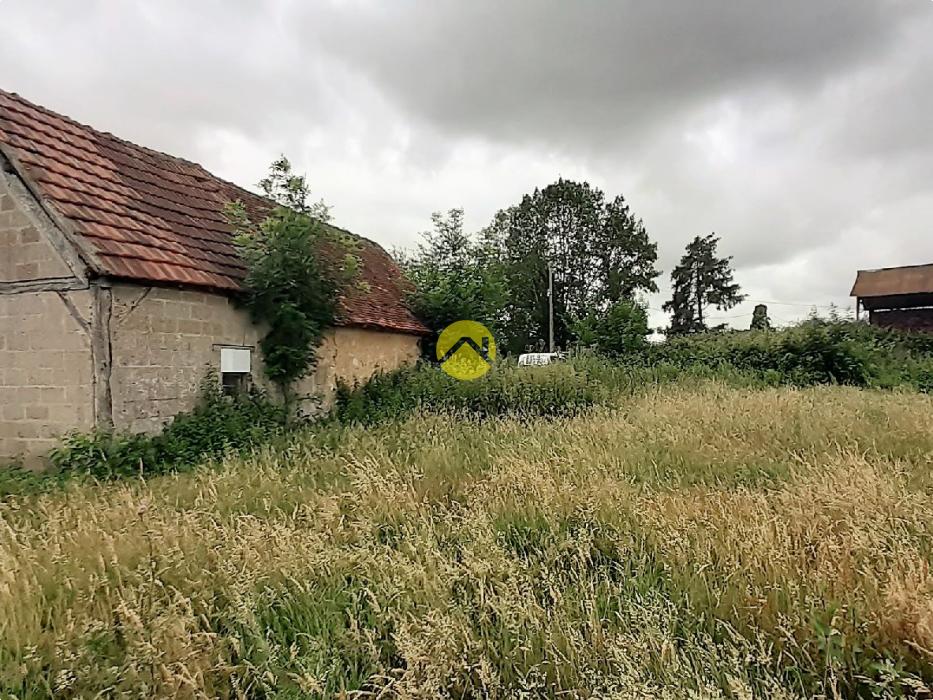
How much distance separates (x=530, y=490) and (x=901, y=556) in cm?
260

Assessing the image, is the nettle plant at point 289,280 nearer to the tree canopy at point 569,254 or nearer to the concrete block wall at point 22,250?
the concrete block wall at point 22,250

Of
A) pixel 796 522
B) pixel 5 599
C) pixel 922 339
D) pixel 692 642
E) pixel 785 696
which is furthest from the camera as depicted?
pixel 922 339

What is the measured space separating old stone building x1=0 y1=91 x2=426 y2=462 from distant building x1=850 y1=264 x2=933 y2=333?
29497 mm

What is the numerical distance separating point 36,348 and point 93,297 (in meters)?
1.24

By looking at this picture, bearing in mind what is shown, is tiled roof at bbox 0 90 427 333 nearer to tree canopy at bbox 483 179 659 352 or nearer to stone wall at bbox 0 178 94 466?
stone wall at bbox 0 178 94 466

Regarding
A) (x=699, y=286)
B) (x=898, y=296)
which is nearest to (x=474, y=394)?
(x=898, y=296)

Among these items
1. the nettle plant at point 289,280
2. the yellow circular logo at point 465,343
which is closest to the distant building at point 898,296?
the yellow circular logo at point 465,343

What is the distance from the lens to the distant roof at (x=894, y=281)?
2734 centimetres

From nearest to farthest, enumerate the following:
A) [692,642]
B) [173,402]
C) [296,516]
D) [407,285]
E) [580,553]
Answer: [692,642] < [580,553] < [296,516] < [173,402] < [407,285]

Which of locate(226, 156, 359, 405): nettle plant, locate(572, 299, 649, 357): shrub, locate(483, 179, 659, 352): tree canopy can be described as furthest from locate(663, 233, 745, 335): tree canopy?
locate(226, 156, 359, 405): nettle plant

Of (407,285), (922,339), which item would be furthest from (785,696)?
(922,339)

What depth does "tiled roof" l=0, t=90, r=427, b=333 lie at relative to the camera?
7.63 m

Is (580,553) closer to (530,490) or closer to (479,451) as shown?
(530,490)

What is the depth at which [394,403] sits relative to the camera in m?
11.8
